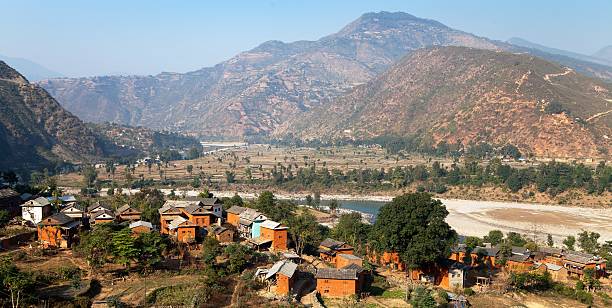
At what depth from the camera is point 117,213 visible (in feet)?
153

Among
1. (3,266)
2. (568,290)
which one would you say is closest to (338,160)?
(568,290)

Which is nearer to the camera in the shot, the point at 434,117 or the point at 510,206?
the point at 510,206

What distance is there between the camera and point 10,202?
46.2 m

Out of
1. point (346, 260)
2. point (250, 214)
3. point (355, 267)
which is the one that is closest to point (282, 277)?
point (355, 267)

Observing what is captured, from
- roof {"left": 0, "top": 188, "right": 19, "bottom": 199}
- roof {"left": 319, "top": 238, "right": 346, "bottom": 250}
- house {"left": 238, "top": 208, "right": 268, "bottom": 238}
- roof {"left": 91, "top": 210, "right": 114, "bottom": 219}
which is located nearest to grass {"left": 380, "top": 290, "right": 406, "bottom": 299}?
roof {"left": 319, "top": 238, "right": 346, "bottom": 250}

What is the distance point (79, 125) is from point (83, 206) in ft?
402

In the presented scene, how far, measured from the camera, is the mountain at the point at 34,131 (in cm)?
12762

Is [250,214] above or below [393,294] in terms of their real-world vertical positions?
above

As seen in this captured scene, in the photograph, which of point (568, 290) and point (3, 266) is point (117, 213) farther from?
point (568, 290)

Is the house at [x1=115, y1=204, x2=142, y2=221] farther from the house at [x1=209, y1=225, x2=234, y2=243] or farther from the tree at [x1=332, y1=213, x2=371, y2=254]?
the tree at [x1=332, y1=213, x2=371, y2=254]

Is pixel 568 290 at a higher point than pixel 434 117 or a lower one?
lower

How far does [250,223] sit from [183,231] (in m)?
6.69

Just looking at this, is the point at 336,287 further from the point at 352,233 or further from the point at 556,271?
the point at 556,271

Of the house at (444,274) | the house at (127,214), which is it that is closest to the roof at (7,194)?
the house at (127,214)
